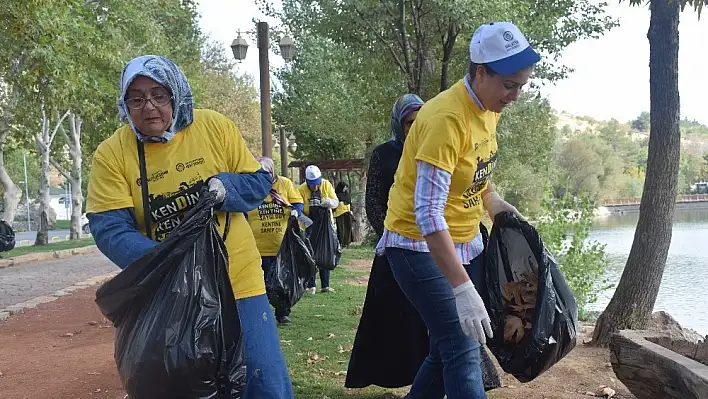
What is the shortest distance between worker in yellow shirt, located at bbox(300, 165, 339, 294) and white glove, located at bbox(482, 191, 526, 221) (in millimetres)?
6049

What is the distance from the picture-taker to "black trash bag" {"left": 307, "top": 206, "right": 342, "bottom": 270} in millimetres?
Result: 9352

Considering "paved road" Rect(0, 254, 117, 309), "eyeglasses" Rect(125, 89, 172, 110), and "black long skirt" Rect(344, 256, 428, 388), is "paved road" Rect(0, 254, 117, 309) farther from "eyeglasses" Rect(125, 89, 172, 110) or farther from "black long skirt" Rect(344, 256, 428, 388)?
"eyeglasses" Rect(125, 89, 172, 110)

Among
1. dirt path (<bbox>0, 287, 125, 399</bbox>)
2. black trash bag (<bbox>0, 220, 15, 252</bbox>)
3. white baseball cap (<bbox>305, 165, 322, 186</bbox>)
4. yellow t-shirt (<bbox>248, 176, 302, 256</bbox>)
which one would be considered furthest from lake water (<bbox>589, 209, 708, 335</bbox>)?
black trash bag (<bbox>0, 220, 15, 252</bbox>)

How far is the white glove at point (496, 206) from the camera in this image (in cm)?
326

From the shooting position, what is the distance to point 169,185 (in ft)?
8.41

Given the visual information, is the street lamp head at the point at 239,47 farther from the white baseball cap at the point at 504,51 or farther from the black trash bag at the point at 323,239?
the white baseball cap at the point at 504,51

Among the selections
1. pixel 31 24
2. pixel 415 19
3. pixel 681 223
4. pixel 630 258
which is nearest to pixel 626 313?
pixel 630 258

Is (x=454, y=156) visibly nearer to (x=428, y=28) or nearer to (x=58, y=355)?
(x=58, y=355)

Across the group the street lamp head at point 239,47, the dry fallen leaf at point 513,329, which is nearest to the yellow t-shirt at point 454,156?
the dry fallen leaf at point 513,329

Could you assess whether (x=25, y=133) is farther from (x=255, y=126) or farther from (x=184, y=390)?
(x=184, y=390)

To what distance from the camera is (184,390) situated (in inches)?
88.3

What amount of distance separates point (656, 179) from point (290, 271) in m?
3.26

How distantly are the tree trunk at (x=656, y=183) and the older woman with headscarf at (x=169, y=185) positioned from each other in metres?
3.64

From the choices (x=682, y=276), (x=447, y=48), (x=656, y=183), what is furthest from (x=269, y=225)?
(x=447, y=48)
